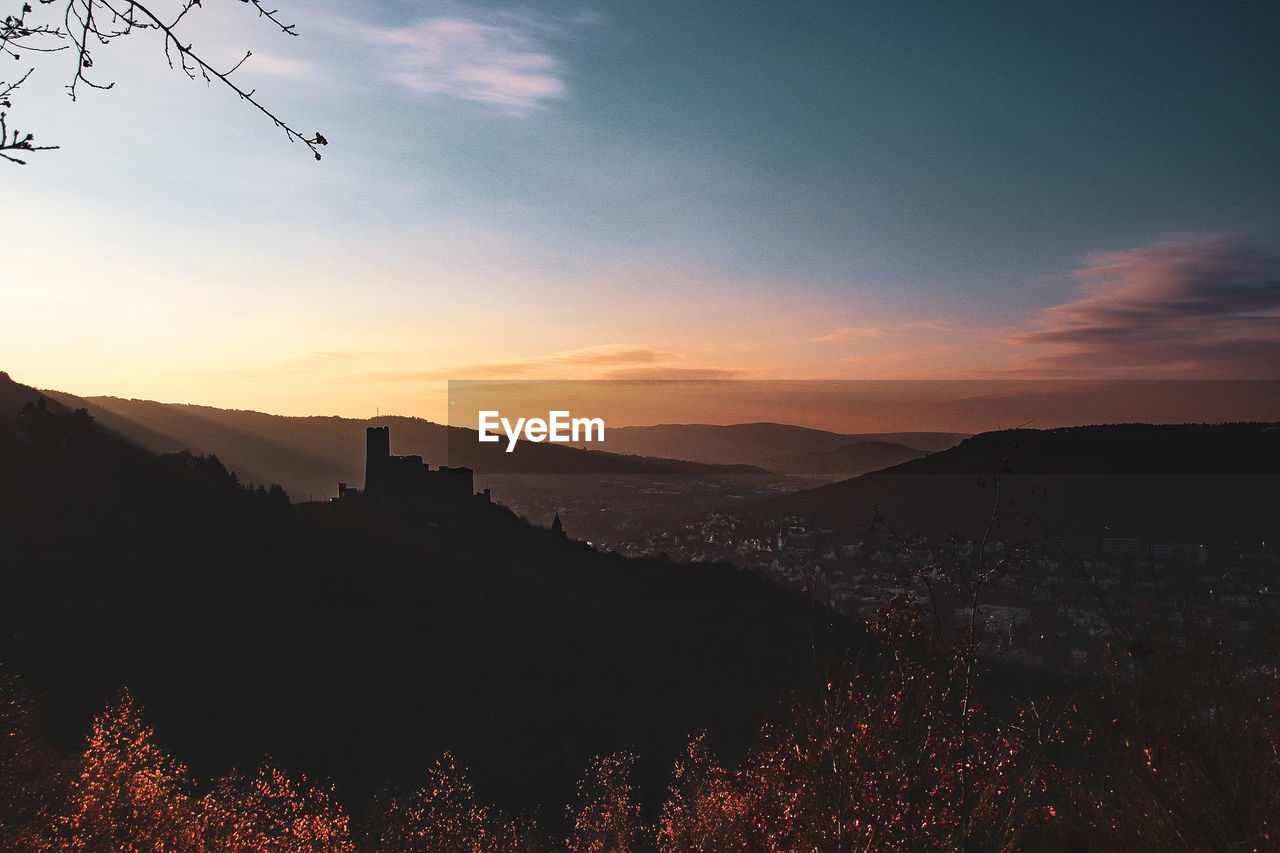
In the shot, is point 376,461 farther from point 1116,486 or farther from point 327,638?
point 1116,486

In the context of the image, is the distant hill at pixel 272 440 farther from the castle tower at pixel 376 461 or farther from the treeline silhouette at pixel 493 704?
the treeline silhouette at pixel 493 704

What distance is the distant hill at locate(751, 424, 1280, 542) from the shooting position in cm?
8869

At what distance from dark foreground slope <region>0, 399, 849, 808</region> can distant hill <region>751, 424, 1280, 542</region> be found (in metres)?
34.0

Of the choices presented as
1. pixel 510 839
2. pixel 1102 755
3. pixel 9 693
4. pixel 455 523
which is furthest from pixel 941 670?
pixel 455 523

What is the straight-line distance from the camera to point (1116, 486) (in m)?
107

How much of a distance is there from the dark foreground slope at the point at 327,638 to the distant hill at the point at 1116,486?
34.0m

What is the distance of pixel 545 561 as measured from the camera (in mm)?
80750

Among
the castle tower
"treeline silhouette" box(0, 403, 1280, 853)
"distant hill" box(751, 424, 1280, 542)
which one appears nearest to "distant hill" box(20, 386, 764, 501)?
the castle tower

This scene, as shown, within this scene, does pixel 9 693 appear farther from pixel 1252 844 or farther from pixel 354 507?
pixel 354 507

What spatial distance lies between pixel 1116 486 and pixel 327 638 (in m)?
106

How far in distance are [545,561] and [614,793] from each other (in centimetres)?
5212

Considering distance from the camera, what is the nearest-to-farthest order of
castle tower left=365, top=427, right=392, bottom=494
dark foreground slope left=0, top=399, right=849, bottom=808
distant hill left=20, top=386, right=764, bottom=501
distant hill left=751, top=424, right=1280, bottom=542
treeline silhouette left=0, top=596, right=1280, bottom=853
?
treeline silhouette left=0, top=596, right=1280, bottom=853 < dark foreground slope left=0, top=399, right=849, bottom=808 < castle tower left=365, top=427, right=392, bottom=494 < distant hill left=751, top=424, right=1280, bottom=542 < distant hill left=20, top=386, right=764, bottom=501

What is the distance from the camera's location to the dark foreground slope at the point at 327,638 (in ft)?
125

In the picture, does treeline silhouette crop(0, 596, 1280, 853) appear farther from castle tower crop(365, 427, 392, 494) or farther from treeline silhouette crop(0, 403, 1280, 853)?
castle tower crop(365, 427, 392, 494)
